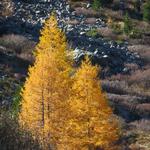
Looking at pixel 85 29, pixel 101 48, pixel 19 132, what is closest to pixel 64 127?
pixel 19 132

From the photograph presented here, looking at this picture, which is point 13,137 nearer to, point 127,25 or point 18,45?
point 18,45

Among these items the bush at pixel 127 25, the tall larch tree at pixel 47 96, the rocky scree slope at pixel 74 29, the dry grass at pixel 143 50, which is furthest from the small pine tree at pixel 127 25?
the tall larch tree at pixel 47 96

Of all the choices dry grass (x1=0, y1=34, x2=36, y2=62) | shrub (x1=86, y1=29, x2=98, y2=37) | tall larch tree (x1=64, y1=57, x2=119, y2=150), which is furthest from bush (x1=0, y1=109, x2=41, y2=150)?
shrub (x1=86, y1=29, x2=98, y2=37)

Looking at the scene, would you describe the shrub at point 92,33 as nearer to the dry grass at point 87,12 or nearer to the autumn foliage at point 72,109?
the dry grass at point 87,12

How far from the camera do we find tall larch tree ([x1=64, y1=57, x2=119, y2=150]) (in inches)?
1222

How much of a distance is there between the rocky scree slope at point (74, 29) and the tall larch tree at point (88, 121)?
22.2m

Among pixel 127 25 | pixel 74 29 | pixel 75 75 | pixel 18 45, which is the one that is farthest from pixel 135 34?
pixel 75 75

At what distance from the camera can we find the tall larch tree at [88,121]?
3105 cm

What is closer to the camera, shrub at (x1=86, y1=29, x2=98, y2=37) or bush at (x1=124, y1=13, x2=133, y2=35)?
shrub at (x1=86, y1=29, x2=98, y2=37)

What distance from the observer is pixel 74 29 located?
62.9m

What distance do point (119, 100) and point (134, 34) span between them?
63.3 ft

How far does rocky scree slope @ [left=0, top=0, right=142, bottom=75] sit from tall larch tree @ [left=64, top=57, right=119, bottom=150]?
875 inches

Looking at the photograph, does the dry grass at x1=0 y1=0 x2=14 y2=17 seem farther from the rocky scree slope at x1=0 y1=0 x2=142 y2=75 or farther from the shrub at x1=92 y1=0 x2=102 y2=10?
the shrub at x1=92 y1=0 x2=102 y2=10

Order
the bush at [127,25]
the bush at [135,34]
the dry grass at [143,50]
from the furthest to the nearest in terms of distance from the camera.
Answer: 1. the bush at [135,34]
2. the bush at [127,25]
3. the dry grass at [143,50]
